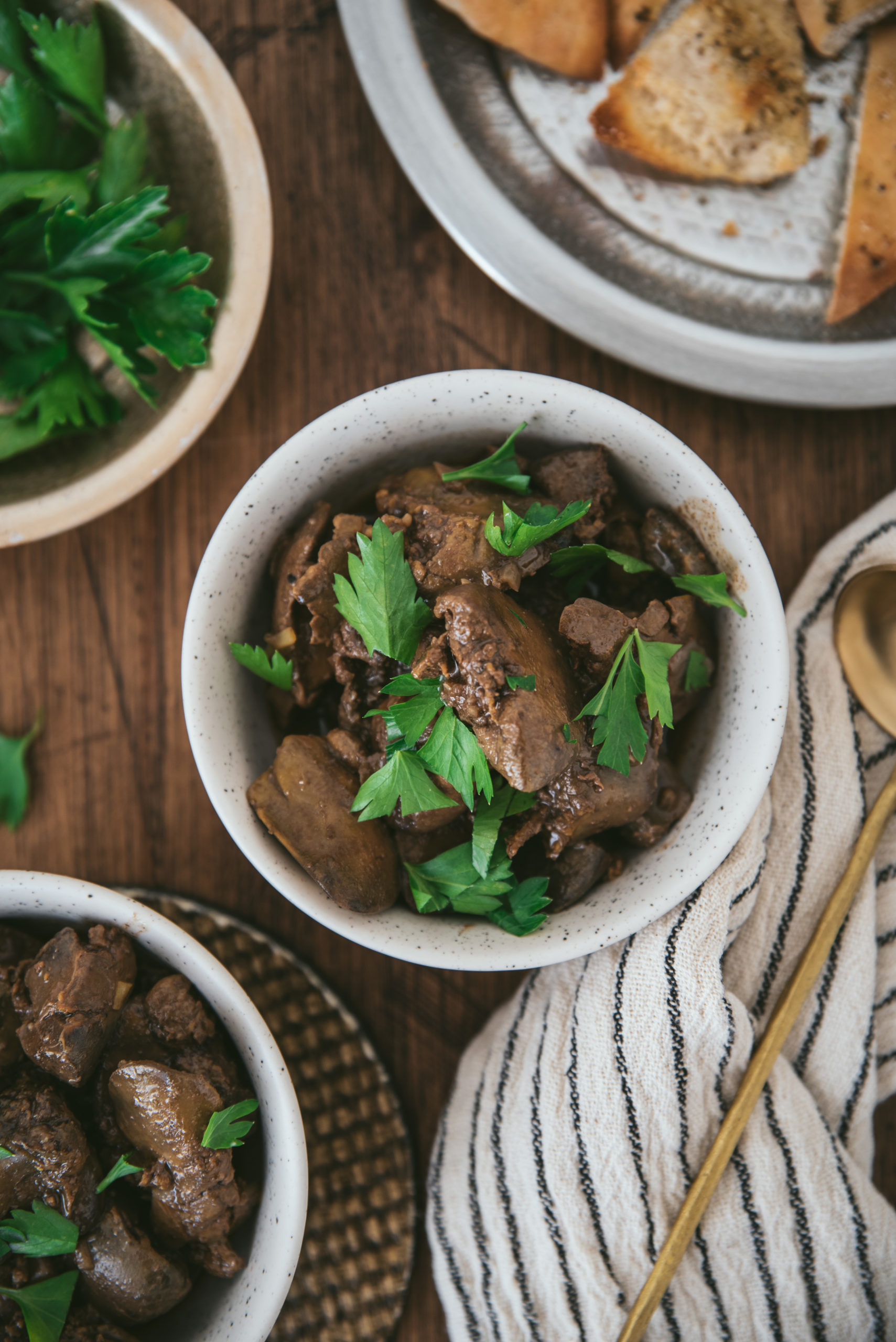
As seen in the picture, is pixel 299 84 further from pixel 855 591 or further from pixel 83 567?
pixel 855 591

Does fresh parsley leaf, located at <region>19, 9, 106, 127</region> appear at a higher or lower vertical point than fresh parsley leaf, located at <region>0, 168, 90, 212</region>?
higher

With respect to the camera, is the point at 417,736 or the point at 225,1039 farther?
the point at 225,1039

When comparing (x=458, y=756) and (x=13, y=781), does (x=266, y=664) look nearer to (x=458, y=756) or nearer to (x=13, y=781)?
(x=458, y=756)

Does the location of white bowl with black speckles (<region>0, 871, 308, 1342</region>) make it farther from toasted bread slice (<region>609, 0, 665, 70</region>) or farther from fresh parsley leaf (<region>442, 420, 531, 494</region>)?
toasted bread slice (<region>609, 0, 665, 70</region>)

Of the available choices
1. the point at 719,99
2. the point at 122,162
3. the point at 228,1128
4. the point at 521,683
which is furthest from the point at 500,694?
the point at 719,99

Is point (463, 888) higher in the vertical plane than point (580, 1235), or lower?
higher

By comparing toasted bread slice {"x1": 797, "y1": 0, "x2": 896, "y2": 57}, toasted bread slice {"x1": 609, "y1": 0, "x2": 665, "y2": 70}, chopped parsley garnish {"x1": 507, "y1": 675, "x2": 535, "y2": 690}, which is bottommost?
chopped parsley garnish {"x1": 507, "y1": 675, "x2": 535, "y2": 690}

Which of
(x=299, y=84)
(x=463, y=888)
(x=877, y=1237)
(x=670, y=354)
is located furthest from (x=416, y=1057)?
(x=299, y=84)

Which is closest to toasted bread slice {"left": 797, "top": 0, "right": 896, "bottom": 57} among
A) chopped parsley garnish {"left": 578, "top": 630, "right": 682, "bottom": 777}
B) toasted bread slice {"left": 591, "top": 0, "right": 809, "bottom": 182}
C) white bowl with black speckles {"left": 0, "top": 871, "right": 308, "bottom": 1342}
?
toasted bread slice {"left": 591, "top": 0, "right": 809, "bottom": 182}
